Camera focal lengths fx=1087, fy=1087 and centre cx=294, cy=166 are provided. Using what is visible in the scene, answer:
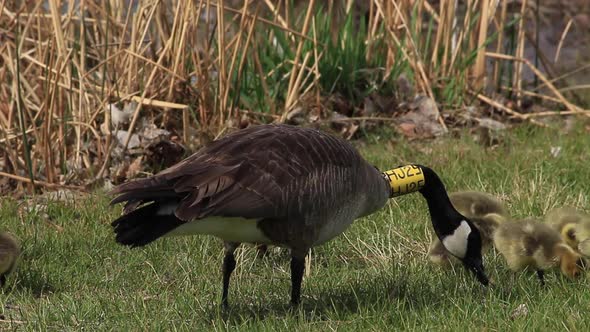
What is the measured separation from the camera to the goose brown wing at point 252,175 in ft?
14.6

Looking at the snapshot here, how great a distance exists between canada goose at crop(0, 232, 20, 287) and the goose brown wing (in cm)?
114

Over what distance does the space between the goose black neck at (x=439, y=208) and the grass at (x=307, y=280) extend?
0.86ft

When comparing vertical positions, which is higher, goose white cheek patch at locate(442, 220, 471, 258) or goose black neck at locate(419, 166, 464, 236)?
goose black neck at locate(419, 166, 464, 236)

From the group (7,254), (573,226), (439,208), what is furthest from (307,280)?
(7,254)

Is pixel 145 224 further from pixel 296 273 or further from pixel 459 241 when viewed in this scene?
pixel 459 241

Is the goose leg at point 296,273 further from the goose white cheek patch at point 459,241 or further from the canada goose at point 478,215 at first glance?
the canada goose at point 478,215

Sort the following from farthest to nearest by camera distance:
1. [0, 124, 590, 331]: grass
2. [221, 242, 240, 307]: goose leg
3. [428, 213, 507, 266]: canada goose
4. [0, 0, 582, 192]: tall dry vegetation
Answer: [0, 0, 582, 192]: tall dry vegetation
[428, 213, 507, 266]: canada goose
[221, 242, 240, 307]: goose leg
[0, 124, 590, 331]: grass

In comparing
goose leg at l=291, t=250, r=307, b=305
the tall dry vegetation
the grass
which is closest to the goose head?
the grass

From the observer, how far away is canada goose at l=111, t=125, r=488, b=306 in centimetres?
447

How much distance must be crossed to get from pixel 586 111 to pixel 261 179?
465 centimetres

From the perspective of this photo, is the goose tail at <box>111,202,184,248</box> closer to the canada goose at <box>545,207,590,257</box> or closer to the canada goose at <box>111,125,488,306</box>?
the canada goose at <box>111,125,488,306</box>

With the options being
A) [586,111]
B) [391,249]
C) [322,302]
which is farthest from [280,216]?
[586,111]

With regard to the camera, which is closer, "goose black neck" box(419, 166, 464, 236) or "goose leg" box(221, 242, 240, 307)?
"goose leg" box(221, 242, 240, 307)

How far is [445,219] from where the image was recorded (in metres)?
5.58
